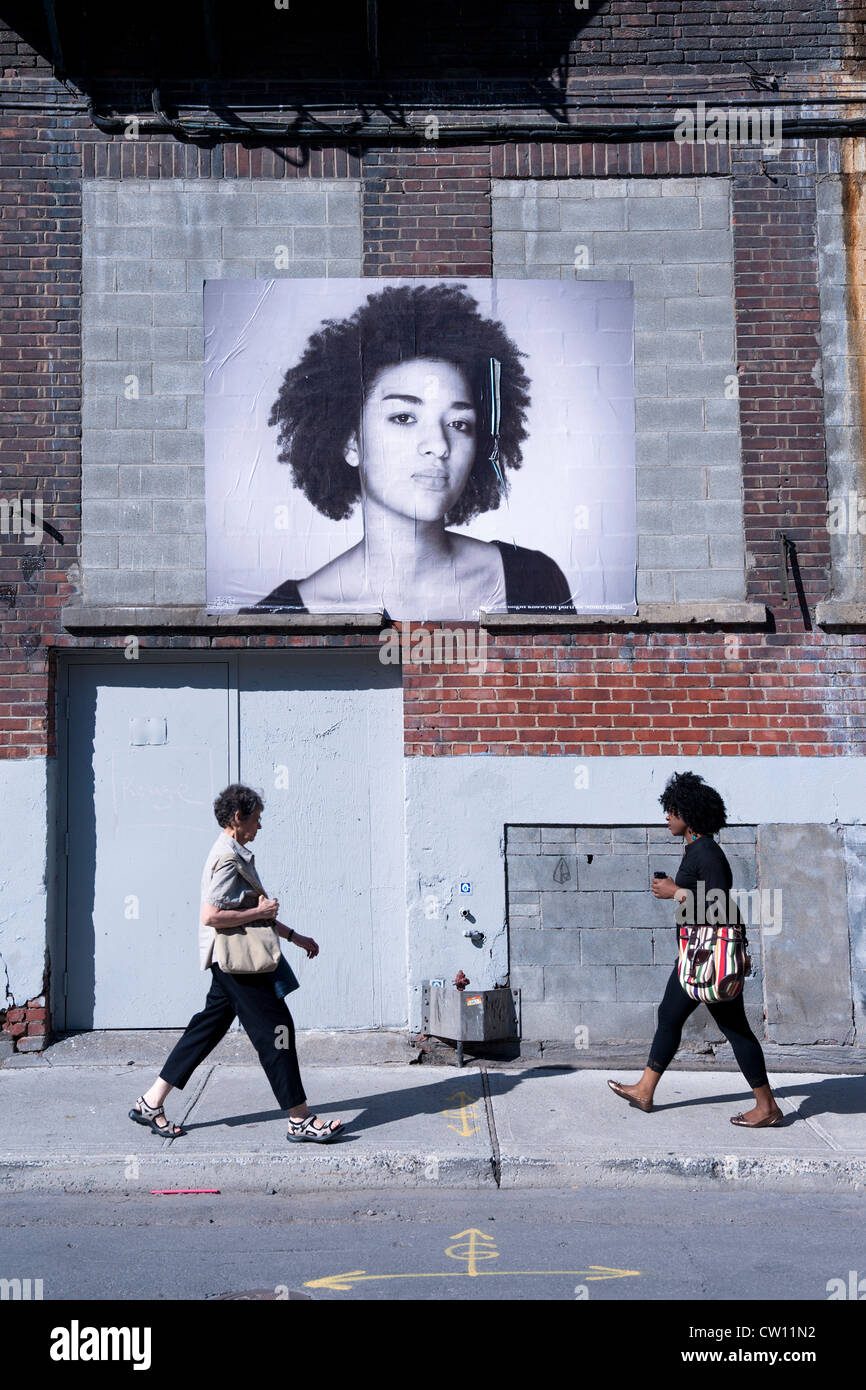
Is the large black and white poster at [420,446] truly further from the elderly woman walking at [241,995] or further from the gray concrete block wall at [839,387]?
the elderly woman walking at [241,995]

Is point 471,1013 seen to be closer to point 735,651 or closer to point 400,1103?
point 400,1103

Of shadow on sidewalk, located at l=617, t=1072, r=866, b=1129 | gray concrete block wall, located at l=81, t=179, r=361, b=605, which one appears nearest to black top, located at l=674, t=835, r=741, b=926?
shadow on sidewalk, located at l=617, t=1072, r=866, b=1129

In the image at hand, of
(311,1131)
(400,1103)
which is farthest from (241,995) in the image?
(400,1103)

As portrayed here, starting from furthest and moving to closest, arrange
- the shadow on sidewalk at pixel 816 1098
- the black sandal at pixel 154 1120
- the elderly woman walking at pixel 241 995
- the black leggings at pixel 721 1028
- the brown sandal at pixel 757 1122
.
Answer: the shadow on sidewalk at pixel 816 1098
the brown sandal at pixel 757 1122
the black leggings at pixel 721 1028
the black sandal at pixel 154 1120
the elderly woman walking at pixel 241 995

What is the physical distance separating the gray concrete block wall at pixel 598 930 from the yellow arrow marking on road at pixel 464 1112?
965mm

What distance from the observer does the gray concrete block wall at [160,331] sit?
25.4 ft

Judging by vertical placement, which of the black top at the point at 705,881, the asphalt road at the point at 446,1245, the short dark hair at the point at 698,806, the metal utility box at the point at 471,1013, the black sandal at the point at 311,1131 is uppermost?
the short dark hair at the point at 698,806

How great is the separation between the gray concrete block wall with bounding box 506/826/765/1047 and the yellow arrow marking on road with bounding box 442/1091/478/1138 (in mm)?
965

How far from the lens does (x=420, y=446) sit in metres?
Result: 7.84

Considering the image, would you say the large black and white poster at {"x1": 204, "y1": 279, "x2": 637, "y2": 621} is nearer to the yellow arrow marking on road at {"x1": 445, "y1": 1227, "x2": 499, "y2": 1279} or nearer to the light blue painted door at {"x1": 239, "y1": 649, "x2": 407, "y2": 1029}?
the light blue painted door at {"x1": 239, "y1": 649, "x2": 407, "y2": 1029}

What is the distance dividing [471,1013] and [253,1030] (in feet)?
5.85

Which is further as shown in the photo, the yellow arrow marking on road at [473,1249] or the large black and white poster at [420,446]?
the large black and white poster at [420,446]

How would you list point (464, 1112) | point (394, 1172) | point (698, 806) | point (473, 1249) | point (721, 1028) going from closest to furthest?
point (473, 1249) → point (394, 1172) → point (721, 1028) → point (698, 806) → point (464, 1112)

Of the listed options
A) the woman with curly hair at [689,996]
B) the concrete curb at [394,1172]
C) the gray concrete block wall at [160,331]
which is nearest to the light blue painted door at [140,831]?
the gray concrete block wall at [160,331]
